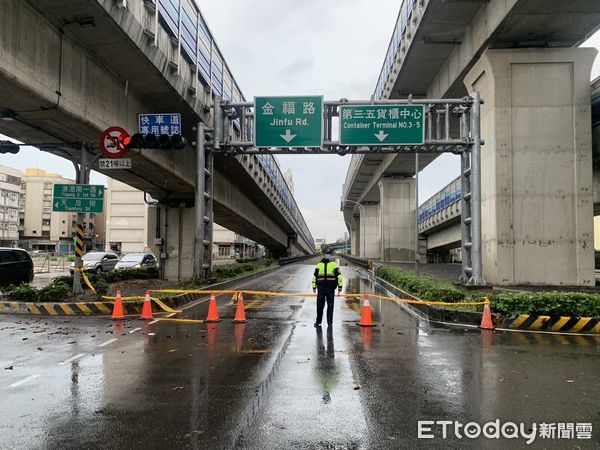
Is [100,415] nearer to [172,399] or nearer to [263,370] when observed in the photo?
[172,399]

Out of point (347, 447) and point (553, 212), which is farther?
point (553, 212)

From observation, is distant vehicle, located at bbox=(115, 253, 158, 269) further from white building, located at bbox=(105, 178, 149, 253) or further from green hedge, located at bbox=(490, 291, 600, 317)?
white building, located at bbox=(105, 178, 149, 253)

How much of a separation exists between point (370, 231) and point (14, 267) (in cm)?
4856

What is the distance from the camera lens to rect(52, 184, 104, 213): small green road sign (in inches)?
520

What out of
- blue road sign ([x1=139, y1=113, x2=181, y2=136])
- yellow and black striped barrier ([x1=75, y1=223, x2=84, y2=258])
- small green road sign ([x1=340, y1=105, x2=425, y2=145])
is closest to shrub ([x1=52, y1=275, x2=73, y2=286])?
yellow and black striped barrier ([x1=75, y1=223, x2=84, y2=258])

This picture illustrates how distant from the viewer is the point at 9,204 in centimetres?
8919

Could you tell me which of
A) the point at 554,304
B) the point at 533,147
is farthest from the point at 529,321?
the point at 533,147

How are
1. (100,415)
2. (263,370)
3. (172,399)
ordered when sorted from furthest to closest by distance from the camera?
1. (263,370)
2. (172,399)
3. (100,415)

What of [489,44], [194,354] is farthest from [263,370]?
[489,44]

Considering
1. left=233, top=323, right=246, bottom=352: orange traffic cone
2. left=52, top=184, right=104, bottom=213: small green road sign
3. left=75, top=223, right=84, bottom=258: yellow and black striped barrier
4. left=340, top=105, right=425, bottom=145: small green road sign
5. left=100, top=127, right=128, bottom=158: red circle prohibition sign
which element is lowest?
left=233, top=323, right=246, bottom=352: orange traffic cone

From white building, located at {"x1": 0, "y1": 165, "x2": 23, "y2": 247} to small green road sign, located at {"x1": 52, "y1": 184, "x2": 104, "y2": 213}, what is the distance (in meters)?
82.9

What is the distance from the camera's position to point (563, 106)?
17469mm

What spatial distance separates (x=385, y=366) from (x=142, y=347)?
4.44 meters

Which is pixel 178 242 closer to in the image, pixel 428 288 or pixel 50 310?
pixel 50 310
